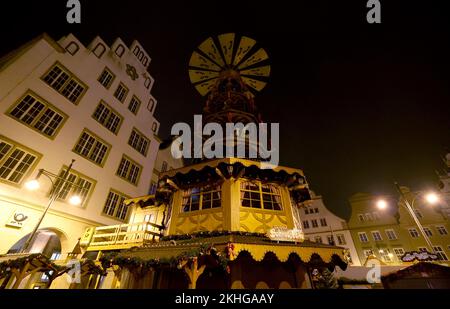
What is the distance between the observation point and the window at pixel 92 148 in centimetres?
1731

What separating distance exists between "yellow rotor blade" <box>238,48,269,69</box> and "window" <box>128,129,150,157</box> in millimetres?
14450

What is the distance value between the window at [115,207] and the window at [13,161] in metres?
6.31

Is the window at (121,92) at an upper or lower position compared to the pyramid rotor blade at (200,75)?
upper

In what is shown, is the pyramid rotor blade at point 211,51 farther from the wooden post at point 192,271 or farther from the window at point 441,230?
the window at point 441,230

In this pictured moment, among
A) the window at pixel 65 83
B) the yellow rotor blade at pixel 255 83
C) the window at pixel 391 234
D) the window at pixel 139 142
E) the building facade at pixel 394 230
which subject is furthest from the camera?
the window at pixel 391 234

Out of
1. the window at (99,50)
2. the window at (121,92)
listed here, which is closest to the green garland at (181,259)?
the window at (121,92)

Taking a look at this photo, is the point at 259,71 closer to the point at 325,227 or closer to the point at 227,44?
the point at 227,44

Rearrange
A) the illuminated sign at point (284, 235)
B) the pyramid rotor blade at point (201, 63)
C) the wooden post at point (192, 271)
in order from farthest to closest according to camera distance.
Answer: the pyramid rotor blade at point (201, 63)
the illuminated sign at point (284, 235)
the wooden post at point (192, 271)

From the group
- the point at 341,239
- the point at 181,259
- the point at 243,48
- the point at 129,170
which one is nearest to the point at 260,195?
the point at 181,259

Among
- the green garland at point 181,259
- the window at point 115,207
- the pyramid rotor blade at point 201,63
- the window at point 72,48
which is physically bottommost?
the green garland at point 181,259

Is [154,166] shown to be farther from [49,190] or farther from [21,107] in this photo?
[21,107]

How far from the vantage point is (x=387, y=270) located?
1419 centimetres

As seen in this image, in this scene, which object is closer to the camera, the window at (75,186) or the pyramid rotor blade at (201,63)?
the window at (75,186)

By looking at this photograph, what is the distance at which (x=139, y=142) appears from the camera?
24.0 meters
